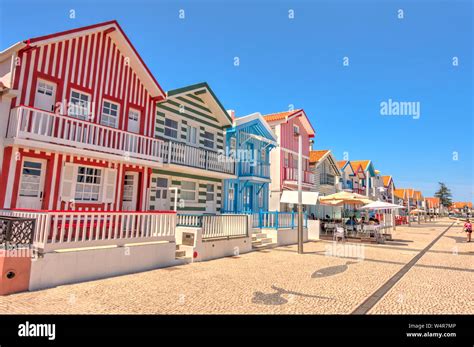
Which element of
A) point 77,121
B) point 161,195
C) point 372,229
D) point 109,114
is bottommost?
point 372,229

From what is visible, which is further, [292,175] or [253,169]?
[292,175]

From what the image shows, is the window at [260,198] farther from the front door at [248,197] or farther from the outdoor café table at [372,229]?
the outdoor café table at [372,229]

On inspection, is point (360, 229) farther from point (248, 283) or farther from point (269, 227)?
point (248, 283)

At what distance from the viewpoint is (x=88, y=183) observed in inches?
455

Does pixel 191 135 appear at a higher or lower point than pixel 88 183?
higher

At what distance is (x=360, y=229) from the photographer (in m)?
20.7

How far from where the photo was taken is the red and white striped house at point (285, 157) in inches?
907

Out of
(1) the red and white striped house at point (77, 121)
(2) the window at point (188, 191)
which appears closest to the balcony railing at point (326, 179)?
(2) the window at point (188, 191)

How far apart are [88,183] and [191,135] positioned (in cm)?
614

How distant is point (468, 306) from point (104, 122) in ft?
43.8

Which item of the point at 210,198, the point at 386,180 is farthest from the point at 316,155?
the point at 386,180

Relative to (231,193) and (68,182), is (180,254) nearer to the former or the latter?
(68,182)
